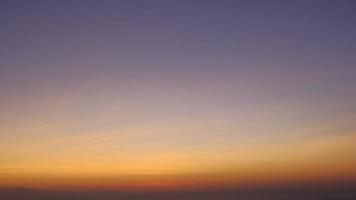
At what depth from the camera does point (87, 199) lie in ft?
379

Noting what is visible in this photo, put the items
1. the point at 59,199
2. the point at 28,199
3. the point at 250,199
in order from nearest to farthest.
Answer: the point at 28,199, the point at 59,199, the point at 250,199

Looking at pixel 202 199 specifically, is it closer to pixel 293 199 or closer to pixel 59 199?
pixel 293 199

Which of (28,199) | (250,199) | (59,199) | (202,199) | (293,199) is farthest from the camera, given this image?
(250,199)

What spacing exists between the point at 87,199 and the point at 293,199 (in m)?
54.0

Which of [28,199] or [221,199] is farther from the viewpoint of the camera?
[221,199]

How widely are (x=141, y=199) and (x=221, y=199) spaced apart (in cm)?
2695

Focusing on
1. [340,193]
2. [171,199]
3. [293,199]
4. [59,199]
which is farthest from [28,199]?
[340,193]

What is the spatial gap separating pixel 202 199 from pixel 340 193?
37.6 metres

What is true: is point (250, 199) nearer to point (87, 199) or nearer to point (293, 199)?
point (293, 199)

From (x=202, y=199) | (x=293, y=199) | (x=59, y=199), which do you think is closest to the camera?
(x=59, y=199)

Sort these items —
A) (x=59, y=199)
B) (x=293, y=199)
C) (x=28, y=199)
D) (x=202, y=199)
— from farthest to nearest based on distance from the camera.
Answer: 1. (x=202, y=199)
2. (x=293, y=199)
3. (x=59, y=199)
4. (x=28, y=199)

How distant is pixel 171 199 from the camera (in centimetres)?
13125

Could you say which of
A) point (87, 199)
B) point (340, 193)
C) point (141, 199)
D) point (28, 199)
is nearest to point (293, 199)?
point (340, 193)

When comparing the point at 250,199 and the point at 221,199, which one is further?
the point at 250,199
